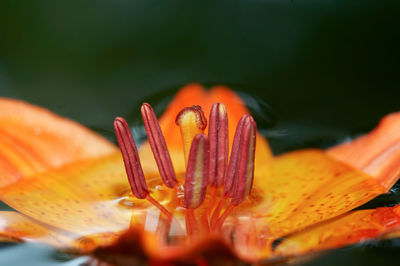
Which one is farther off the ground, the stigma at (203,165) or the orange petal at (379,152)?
the orange petal at (379,152)

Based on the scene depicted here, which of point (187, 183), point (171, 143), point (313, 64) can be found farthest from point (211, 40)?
point (187, 183)

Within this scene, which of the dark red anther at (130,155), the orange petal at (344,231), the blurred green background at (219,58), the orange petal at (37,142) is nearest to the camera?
the orange petal at (344,231)

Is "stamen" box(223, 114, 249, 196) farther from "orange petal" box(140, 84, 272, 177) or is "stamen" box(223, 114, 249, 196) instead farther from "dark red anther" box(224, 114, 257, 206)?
"orange petal" box(140, 84, 272, 177)

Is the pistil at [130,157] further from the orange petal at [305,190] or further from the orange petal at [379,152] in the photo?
the orange petal at [379,152]

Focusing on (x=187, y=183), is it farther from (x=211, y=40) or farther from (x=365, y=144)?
(x=211, y=40)

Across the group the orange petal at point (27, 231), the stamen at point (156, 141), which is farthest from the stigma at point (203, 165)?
the orange petal at point (27, 231)

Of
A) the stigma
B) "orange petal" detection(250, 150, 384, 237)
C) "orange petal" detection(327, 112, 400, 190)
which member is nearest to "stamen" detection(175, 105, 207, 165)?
the stigma

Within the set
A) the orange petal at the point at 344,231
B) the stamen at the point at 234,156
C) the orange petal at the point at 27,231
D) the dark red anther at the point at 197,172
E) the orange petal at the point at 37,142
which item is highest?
the orange petal at the point at 37,142
